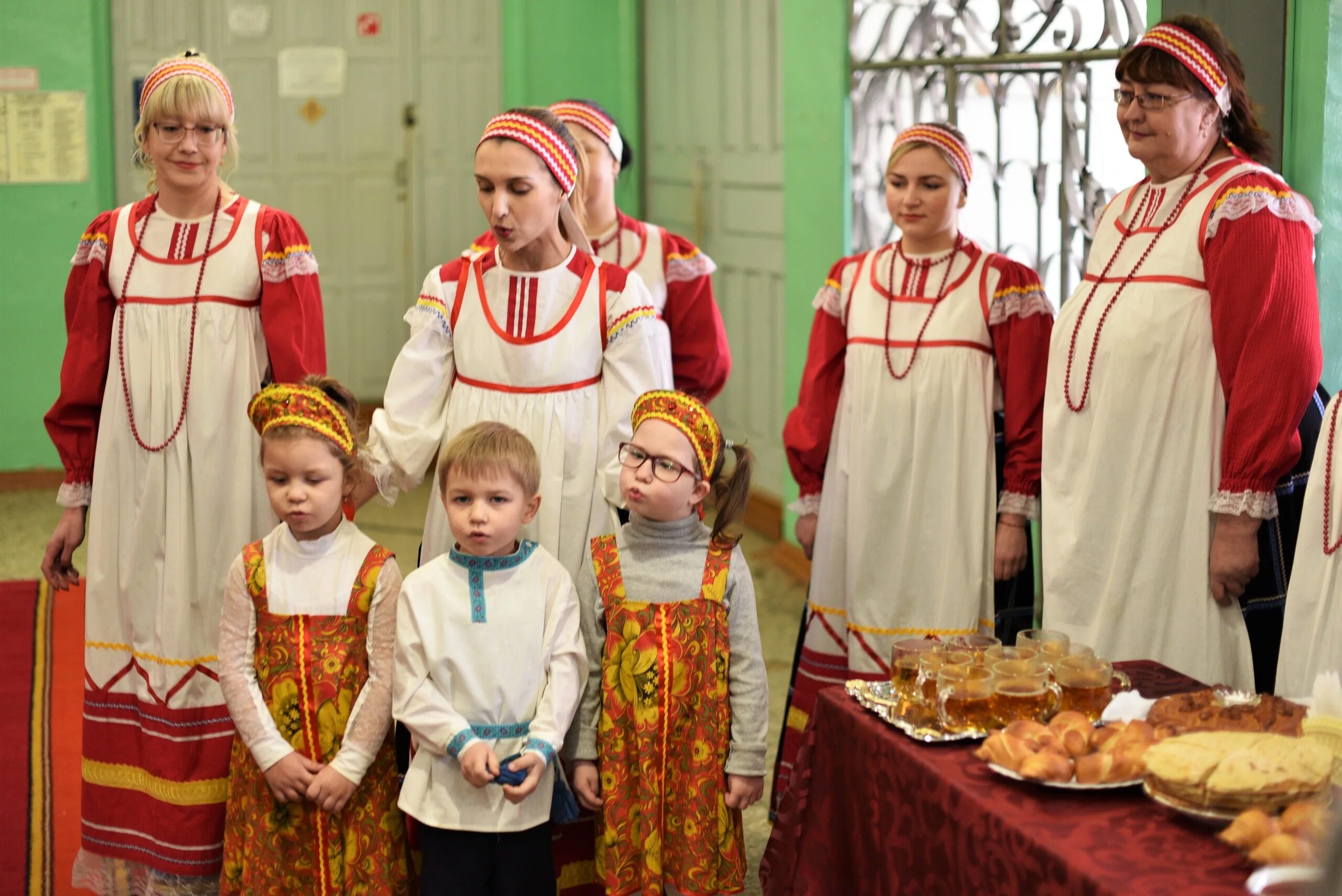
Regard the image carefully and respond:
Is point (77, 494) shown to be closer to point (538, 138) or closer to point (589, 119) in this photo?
point (538, 138)

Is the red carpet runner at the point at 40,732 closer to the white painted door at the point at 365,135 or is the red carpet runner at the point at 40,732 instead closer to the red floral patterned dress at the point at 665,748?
the red floral patterned dress at the point at 665,748

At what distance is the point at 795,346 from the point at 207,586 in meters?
3.16

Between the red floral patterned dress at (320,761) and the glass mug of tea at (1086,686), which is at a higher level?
the glass mug of tea at (1086,686)

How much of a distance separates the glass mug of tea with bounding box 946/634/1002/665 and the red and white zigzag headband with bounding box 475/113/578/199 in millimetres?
1056

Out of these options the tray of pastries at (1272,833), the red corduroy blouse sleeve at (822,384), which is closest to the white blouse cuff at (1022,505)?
the red corduroy blouse sleeve at (822,384)

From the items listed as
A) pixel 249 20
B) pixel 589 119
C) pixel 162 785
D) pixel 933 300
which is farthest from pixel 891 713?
pixel 249 20

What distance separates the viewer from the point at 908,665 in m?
1.93

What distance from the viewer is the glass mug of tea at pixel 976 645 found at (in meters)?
1.94

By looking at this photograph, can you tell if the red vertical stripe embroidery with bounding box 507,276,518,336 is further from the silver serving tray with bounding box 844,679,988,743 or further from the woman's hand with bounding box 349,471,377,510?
the silver serving tray with bounding box 844,679,988,743

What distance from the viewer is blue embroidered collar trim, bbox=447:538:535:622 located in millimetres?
2348

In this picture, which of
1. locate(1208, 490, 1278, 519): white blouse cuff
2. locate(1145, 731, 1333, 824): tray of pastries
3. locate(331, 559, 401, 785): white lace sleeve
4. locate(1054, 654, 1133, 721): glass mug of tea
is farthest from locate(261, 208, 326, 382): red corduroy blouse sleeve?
locate(1145, 731, 1333, 824): tray of pastries

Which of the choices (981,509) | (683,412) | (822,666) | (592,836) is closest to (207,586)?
(592,836)

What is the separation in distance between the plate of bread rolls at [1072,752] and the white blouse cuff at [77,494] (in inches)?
75.7

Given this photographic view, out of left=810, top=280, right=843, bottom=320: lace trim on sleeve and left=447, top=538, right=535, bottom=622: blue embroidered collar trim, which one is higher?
left=810, top=280, right=843, bottom=320: lace trim on sleeve
